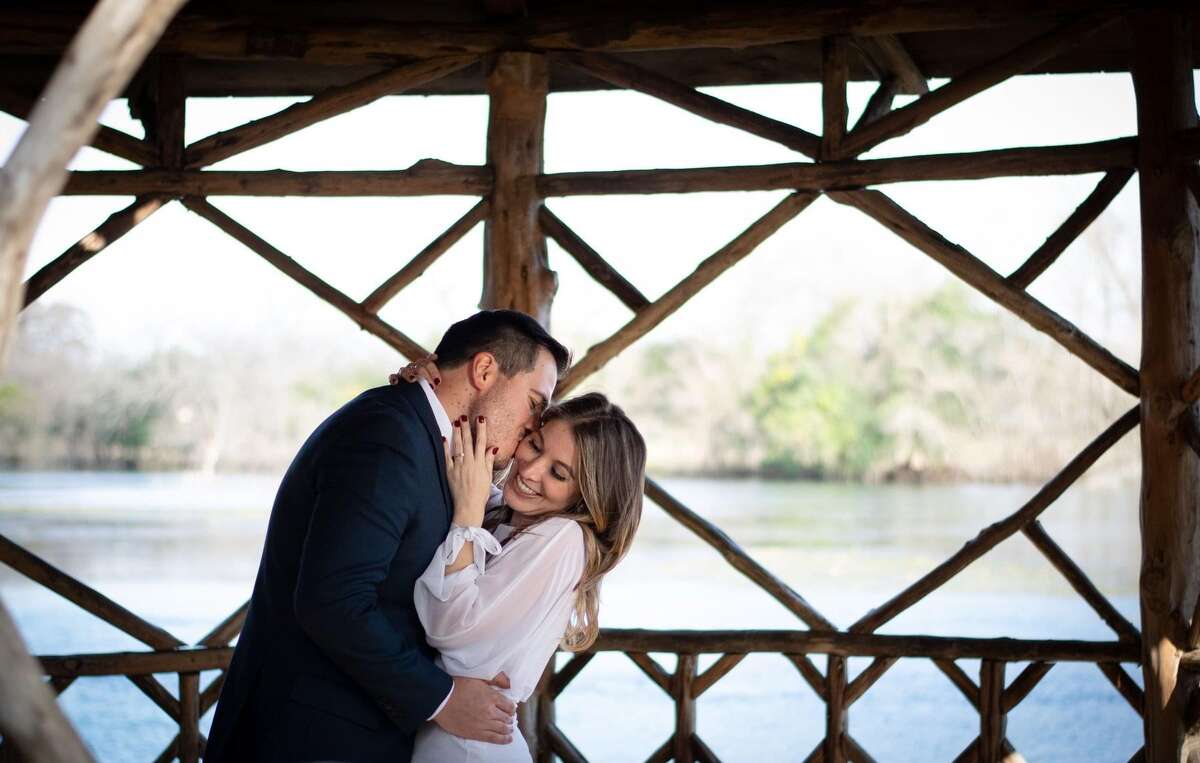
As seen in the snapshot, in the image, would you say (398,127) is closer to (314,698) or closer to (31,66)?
Answer: (31,66)

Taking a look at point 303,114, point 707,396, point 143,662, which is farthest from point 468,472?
point 707,396

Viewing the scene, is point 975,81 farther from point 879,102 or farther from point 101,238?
point 101,238

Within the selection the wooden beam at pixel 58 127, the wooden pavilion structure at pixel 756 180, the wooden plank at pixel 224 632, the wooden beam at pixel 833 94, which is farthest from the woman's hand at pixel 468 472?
the wooden plank at pixel 224 632

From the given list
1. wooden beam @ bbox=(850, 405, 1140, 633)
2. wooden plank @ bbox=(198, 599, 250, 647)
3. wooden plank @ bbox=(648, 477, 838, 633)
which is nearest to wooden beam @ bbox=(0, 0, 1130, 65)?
wooden beam @ bbox=(850, 405, 1140, 633)

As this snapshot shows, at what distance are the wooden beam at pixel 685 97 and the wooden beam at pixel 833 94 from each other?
0.18ft

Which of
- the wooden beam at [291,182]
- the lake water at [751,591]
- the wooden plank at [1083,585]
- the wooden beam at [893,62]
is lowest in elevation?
the lake water at [751,591]

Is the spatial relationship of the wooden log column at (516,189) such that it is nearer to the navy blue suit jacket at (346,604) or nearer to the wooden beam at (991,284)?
the wooden beam at (991,284)

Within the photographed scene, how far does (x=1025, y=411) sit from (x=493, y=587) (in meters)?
24.9

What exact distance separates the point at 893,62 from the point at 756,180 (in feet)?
2.76

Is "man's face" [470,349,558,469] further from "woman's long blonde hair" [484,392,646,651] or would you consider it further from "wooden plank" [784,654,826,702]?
"wooden plank" [784,654,826,702]

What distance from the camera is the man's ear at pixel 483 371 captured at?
2998mm

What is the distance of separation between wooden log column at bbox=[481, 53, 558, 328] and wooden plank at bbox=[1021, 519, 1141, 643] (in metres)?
2.07

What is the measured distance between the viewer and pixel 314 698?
109 inches

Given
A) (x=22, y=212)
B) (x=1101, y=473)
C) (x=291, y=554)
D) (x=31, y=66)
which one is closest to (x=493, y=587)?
(x=291, y=554)
